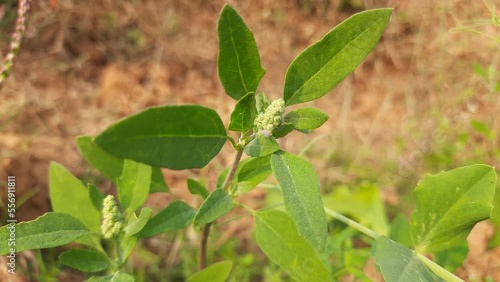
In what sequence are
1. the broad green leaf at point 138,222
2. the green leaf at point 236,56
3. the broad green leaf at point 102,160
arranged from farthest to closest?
the broad green leaf at point 102,160
the broad green leaf at point 138,222
the green leaf at point 236,56

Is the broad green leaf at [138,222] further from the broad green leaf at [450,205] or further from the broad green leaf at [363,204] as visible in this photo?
the broad green leaf at [363,204]

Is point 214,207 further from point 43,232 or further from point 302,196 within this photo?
point 43,232

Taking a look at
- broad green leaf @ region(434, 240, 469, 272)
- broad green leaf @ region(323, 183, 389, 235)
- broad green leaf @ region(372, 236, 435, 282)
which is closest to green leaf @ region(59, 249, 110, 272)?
broad green leaf @ region(372, 236, 435, 282)

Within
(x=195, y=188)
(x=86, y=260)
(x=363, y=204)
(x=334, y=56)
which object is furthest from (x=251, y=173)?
(x=363, y=204)

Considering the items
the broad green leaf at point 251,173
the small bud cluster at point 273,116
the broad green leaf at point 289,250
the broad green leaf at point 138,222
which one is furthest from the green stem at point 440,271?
the broad green leaf at point 138,222

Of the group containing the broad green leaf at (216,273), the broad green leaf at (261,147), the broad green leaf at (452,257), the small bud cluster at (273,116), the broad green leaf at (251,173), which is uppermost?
the small bud cluster at (273,116)
